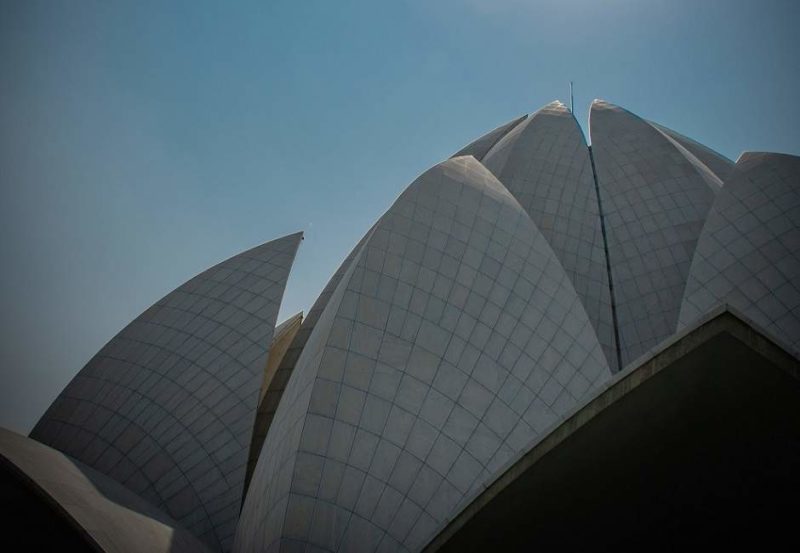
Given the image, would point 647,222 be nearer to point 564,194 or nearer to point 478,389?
point 564,194

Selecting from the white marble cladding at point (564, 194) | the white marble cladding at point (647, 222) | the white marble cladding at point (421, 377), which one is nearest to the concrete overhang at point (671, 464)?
the white marble cladding at point (421, 377)

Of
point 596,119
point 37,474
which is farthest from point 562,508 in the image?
point 596,119

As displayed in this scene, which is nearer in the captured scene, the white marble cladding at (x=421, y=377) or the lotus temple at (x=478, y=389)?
the lotus temple at (x=478, y=389)

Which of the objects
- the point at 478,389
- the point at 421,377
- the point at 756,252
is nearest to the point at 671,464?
the point at 478,389

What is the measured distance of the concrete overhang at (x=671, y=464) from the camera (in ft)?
18.7

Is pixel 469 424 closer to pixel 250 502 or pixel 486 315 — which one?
pixel 486 315

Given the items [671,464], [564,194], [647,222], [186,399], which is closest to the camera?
[671,464]

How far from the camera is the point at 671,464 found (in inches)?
252

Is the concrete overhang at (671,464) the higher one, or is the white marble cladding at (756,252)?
the white marble cladding at (756,252)

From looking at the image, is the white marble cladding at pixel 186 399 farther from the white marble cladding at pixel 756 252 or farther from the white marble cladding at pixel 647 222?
the white marble cladding at pixel 756 252

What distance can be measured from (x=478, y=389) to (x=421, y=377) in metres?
1.06

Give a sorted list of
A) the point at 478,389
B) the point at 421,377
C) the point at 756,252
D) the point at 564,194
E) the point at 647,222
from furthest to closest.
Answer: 1. the point at 564,194
2. the point at 647,222
3. the point at 756,252
4. the point at 478,389
5. the point at 421,377

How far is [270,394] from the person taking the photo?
14.3 meters

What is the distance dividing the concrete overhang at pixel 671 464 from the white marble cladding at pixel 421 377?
2.70 ft
